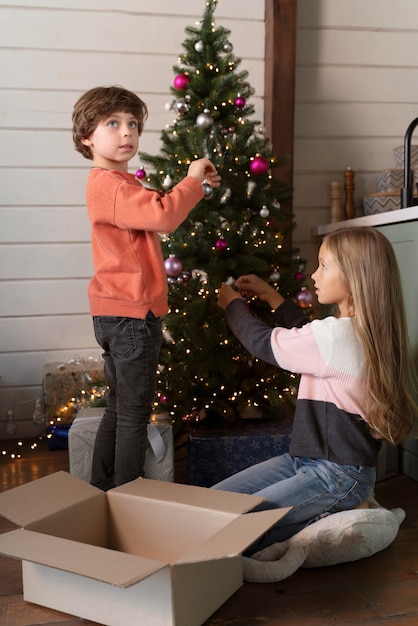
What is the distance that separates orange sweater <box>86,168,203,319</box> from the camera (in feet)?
6.00

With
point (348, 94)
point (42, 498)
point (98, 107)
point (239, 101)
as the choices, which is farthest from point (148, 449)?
point (348, 94)

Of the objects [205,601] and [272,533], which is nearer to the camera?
[205,601]

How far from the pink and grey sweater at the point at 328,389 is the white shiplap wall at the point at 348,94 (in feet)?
4.66

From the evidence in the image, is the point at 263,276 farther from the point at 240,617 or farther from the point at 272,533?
the point at 240,617

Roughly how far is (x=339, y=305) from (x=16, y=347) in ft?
5.36

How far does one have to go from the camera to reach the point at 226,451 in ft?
7.10

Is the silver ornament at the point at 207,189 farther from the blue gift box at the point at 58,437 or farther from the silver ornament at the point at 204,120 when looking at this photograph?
the blue gift box at the point at 58,437

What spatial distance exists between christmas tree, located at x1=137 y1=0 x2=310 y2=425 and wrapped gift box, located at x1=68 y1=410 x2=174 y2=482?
0.16 meters

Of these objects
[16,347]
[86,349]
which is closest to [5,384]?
[16,347]

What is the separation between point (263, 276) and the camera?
2.27 metres

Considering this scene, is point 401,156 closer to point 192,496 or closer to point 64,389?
point 64,389

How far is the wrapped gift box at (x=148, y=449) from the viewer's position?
207cm

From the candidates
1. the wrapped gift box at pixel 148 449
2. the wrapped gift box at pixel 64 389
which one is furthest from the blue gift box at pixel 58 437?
the wrapped gift box at pixel 148 449

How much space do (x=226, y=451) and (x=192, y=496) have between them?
54 cm
